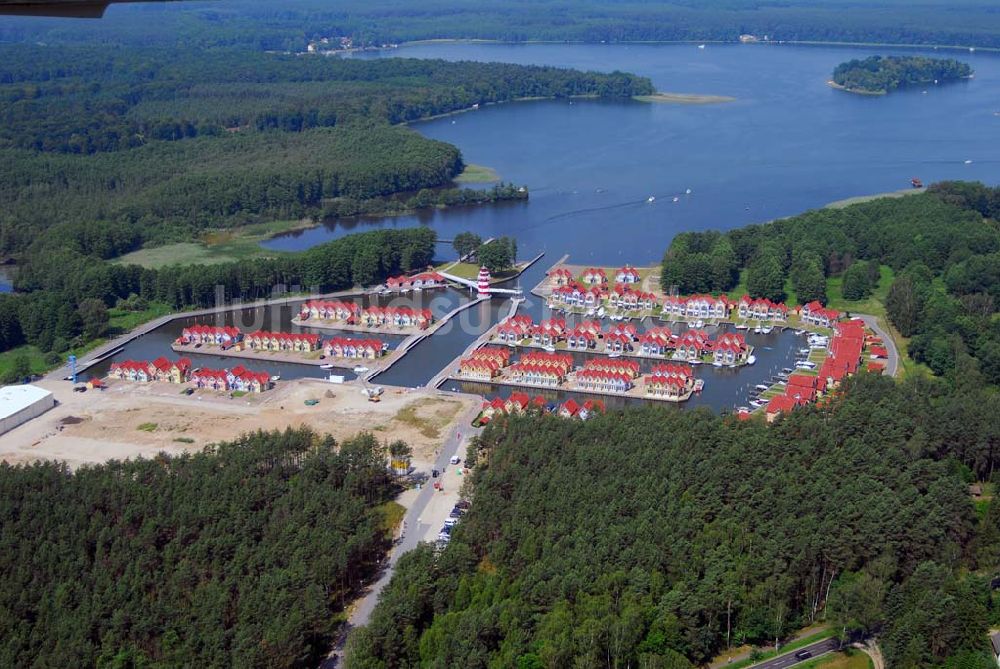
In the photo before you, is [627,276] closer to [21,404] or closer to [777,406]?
[777,406]

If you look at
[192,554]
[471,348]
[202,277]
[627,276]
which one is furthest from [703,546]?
[202,277]

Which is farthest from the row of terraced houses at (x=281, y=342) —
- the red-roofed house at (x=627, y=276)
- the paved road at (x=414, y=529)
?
the red-roofed house at (x=627, y=276)

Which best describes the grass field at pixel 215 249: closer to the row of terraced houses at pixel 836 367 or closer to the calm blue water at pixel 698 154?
the calm blue water at pixel 698 154

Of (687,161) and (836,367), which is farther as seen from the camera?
(687,161)

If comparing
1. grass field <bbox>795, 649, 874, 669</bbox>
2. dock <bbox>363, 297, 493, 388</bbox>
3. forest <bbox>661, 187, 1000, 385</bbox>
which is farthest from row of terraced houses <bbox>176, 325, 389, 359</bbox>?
grass field <bbox>795, 649, 874, 669</bbox>

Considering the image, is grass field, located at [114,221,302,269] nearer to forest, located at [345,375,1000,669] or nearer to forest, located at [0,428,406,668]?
forest, located at [0,428,406,668]

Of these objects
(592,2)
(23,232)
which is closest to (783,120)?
(23,232)
